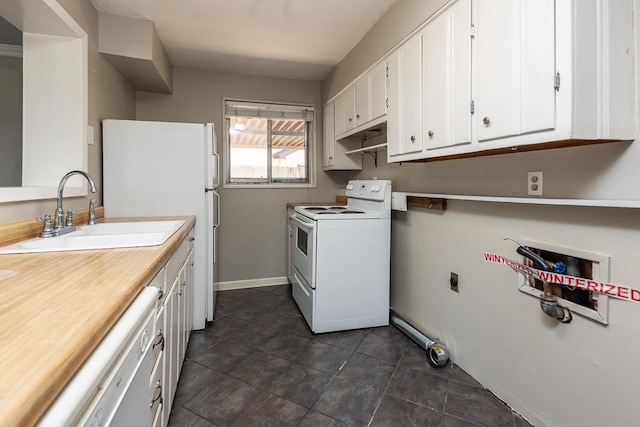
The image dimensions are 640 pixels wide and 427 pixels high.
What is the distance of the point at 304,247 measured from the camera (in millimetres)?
2697

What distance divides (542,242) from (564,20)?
0.89 meters

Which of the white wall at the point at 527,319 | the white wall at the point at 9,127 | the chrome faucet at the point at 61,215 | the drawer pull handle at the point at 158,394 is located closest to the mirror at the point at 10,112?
the white wall at the point at 9,127

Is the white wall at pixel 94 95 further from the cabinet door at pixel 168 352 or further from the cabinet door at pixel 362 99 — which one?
the cabinet door at pixel 362 99

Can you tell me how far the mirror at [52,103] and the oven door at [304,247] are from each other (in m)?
1.55

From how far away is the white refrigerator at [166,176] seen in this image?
→ 2.37 m

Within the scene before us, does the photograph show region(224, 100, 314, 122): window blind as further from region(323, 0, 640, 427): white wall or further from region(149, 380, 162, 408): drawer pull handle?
region(149, 380, 162, 408): drawer pull handle

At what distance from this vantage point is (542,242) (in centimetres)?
144

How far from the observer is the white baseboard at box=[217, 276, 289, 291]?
354 cm

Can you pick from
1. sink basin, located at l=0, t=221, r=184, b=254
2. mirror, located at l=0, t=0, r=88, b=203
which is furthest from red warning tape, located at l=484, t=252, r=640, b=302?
mirror, located at l=0, t=0, r=88, b=203

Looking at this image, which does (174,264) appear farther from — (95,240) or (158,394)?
(158,394)

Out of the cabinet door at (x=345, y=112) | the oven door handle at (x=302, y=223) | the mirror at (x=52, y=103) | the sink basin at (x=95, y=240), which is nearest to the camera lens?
the sink basin at (x=95, y=240)

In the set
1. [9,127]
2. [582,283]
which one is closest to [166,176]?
[9,127]

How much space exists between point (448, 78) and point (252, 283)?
2900 millimetres

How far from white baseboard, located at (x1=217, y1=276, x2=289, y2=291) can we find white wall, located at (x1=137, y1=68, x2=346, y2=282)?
5 cm
